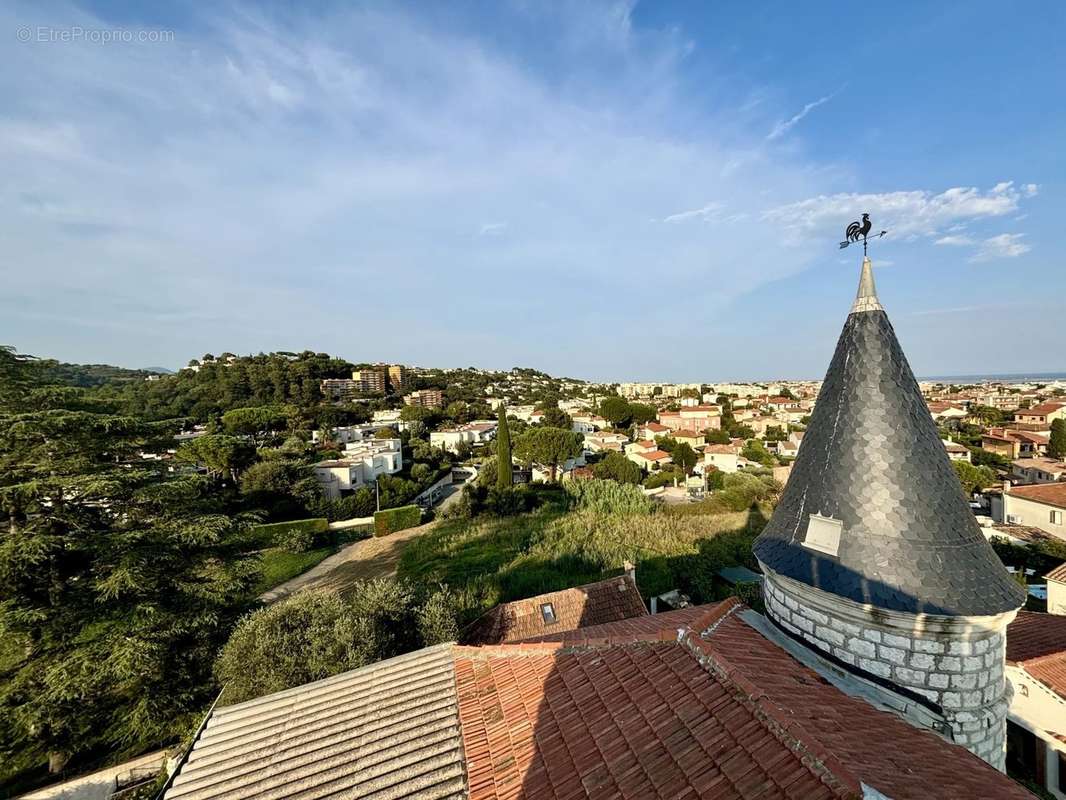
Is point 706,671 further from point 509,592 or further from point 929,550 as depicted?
point 509,592

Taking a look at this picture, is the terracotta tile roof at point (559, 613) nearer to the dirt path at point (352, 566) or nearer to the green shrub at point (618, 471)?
the dirt path at point (352, 566)

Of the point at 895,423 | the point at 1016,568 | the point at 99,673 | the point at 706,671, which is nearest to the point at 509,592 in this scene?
the point at 99,673

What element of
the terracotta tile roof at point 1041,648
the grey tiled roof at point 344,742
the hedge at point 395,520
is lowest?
the hedge at point 395,520

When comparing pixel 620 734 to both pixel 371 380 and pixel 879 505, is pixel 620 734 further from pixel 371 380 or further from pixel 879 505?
pixel 371 380

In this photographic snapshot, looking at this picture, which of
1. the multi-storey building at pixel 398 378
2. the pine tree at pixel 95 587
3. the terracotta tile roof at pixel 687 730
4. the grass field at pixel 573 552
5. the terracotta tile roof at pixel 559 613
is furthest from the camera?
the multi-storey building at pixel 398 378

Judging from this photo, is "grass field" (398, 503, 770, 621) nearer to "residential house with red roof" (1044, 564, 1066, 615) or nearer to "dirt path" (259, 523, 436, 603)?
"dirt path" (259, 523, 436, 603)

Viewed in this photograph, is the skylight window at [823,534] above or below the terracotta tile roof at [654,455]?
above

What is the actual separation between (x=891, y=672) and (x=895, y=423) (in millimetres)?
2137

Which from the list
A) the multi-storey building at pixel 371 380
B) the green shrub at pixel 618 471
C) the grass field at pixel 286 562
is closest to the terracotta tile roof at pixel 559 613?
the grass field at pixel 286 562

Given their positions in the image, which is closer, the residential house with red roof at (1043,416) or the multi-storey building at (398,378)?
the residential house with red roof at (1043,416)

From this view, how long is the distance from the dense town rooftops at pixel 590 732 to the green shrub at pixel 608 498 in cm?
1748

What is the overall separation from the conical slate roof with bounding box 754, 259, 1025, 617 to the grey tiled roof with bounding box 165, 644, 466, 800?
3.47m

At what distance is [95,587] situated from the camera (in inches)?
274

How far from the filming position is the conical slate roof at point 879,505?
3535 millimetres
